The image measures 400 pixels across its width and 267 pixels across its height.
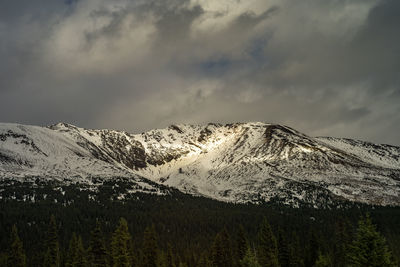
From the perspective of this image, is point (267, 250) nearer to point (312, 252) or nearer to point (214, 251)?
point (214, 251)

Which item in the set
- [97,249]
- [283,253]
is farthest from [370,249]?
[283,253]

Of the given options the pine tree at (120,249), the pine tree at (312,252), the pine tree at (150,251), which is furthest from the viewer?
the pine tree at (312,252)

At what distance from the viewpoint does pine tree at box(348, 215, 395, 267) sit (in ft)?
122

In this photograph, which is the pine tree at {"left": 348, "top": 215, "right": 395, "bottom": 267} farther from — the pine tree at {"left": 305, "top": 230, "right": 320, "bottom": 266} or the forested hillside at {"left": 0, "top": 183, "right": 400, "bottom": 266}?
the pine tree at {"left": 305, "top": 230, "right": 320, "bottom": 266}

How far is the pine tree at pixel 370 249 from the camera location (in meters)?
37.2

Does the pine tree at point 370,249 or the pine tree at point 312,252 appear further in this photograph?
the pine tree at point 312,252

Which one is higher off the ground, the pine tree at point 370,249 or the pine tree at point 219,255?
the pine tree at point 370,249

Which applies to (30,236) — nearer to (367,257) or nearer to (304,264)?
(304,264)

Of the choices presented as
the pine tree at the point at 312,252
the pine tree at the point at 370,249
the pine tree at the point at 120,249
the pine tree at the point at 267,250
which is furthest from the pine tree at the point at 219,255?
the pine tree at the point at 370,249

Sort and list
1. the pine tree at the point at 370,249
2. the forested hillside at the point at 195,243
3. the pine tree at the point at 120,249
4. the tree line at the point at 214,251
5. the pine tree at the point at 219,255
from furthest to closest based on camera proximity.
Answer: the pine tree at the point at 219,255 → the forested hillside at the point at 195,243 → the pine tree at the point at 120,249 → the tree line at the point at 214,251 → the pine tree at the point at 370,249

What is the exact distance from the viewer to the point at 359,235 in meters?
38.5

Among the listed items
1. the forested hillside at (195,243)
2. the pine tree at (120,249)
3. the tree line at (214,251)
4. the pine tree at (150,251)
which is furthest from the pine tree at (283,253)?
the pine tree at (120,249)

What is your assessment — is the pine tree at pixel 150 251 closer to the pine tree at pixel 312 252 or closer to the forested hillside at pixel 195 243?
the forested hillside at pixel 195 243

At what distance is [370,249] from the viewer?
3794cm
